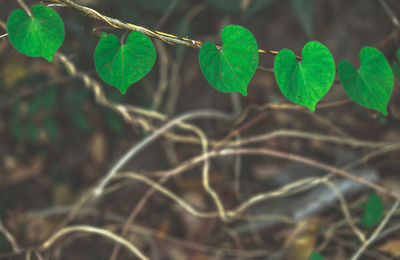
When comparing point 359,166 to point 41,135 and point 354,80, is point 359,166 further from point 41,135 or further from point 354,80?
point 41,135

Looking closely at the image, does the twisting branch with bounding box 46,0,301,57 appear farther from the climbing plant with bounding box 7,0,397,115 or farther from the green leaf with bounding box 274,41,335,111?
the green leaf with bounding box 274,41,335,111

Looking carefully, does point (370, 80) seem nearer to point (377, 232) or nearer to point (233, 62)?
point (233, 62)

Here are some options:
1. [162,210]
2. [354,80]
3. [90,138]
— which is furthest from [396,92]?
[90,138]

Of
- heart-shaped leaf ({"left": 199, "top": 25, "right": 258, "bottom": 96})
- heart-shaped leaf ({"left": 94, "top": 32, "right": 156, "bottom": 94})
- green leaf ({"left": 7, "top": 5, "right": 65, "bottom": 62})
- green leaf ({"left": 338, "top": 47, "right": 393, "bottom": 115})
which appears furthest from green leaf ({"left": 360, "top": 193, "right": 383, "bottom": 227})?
green leaf ({"left": 7, "top": 5, "right": 65, "bottom": 62})

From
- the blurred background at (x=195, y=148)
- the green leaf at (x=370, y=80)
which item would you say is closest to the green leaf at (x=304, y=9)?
the blurred background at (x=195, y=148)

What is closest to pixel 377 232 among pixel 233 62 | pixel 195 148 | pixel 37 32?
pixel 233 62

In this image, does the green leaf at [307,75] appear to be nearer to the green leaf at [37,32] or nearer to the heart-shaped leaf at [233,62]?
the heart-shaped leaf at [233,62]
